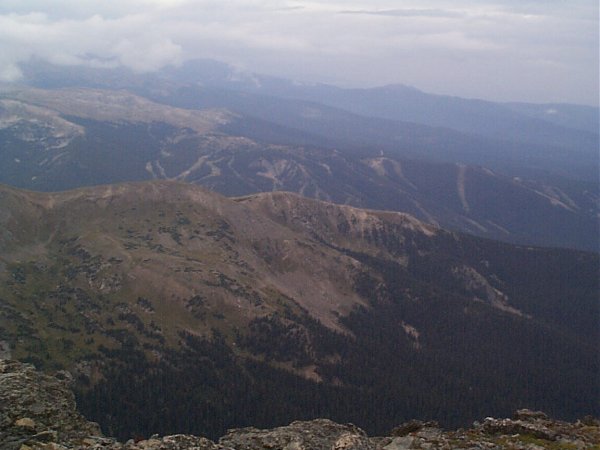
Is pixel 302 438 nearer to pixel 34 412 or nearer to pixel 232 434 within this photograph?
pixel 232 434

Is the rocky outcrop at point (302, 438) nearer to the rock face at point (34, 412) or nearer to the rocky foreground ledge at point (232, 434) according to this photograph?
the rocky foreground ledge at point (232, 434)

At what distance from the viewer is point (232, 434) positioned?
52.2 metres

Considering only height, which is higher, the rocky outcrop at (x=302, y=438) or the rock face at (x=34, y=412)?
the rock face at (x=34, y=412)

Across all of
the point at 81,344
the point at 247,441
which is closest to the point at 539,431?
the point at 247,441

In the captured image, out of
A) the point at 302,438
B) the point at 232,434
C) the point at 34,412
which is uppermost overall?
the point at 34,412

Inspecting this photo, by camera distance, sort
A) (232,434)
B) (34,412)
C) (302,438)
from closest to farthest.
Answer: (34,412), (302,438), (232,434)

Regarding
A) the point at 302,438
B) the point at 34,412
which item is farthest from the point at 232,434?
the point at 34,412

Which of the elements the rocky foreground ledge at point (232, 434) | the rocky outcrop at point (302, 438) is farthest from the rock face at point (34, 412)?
the rocky outcrop at point (302, 438)

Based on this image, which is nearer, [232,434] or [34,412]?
[34,412]

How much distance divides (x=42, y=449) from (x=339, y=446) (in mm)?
24547

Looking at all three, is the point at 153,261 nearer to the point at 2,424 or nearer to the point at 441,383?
the point at 441,383

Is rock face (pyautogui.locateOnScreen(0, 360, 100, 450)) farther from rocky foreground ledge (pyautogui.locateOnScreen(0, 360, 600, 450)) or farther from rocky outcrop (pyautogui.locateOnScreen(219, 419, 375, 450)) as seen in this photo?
rocky outcrop (pyautogui.locateOnScreen(219, 419, 375, 450))

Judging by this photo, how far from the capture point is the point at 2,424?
128 ft

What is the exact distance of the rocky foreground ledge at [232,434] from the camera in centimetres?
3762
